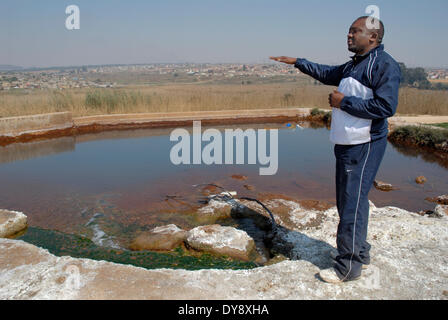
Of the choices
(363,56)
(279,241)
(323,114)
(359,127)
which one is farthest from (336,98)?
(323,114)

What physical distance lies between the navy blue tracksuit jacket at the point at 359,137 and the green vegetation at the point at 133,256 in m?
1.29

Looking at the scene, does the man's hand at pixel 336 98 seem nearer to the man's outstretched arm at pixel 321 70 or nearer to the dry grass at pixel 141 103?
the man's outstretched arm at pixel 321 70

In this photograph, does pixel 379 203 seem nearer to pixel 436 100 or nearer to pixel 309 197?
pixel 309 197

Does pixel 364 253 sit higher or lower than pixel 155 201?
higher

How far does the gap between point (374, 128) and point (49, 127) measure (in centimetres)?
978

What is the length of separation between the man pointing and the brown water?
255cm

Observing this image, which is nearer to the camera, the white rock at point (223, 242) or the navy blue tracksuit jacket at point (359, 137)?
the navy blue tracksuit jacket at point (359, 137)

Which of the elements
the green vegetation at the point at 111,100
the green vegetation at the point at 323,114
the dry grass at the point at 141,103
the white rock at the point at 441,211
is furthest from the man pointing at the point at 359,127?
the green vegetation at the point at 111,100

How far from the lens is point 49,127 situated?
33.0 ft

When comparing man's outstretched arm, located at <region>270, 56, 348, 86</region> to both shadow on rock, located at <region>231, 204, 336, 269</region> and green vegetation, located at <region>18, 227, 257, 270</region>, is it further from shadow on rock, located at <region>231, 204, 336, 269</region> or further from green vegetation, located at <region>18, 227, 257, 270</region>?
green vegetation, located at <region>18, 227, 257, 270</region>

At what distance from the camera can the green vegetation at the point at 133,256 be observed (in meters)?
3.46

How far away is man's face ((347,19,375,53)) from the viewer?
2.20 metres
